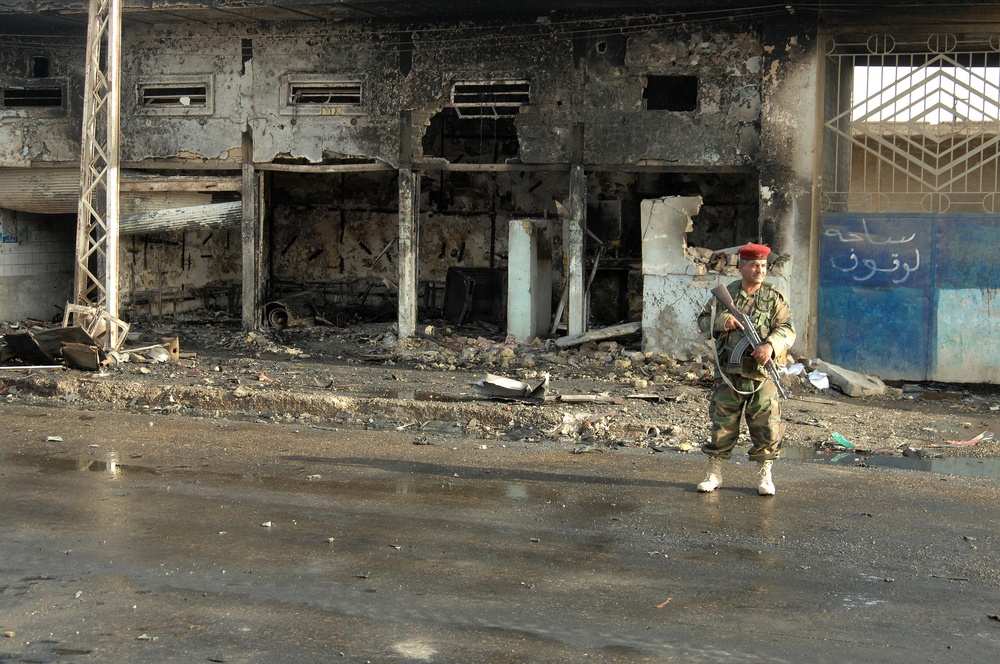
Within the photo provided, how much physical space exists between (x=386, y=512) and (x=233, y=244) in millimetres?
14472

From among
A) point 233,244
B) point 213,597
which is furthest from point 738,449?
point 233,244

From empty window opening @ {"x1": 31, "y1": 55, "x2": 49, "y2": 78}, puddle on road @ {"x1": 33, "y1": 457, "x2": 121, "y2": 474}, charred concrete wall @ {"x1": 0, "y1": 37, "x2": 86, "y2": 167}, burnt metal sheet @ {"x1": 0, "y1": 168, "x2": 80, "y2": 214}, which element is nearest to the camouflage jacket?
puddle on road @ {"x1": 33, "y1": 457, "x2": 121, "y2": 474}

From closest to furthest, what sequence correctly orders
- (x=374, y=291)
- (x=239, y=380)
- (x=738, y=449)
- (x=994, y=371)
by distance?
(x=738, y=449) < (x=239, y=380) < (x=994, y=371) < (x=374, y=291)

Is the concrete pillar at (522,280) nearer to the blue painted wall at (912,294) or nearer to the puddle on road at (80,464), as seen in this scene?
the blue painted wall at (912,294)

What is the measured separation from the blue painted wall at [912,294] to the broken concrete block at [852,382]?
666mm

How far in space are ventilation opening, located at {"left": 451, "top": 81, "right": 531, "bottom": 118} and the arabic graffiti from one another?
470cm

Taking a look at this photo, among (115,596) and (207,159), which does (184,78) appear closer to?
(207,159)

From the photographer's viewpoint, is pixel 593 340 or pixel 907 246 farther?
pixel 593 340

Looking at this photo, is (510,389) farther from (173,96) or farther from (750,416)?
(173,96)

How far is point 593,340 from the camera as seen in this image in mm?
14461

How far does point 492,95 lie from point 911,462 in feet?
28.3

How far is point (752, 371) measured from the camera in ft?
22.0

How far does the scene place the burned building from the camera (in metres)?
12.8

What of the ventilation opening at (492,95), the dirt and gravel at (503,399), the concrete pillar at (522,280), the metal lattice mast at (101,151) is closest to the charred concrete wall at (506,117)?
the ventilation opening at (492,95)
